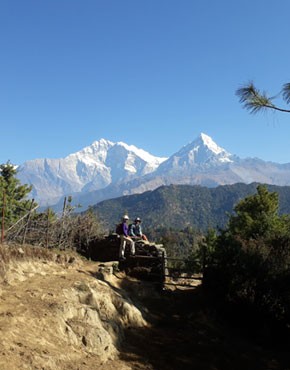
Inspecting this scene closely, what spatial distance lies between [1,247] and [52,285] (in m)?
1.76

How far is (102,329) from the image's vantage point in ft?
A: 28.8

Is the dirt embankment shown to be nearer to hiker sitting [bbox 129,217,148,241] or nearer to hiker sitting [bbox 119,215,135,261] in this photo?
hiker sitting [bbox 119,215,135,261]

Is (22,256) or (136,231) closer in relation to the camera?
(22,256)

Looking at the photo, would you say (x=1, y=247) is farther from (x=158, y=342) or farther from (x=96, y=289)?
(x=158, y=342)

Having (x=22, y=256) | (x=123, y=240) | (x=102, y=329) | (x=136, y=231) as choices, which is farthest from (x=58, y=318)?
(x=136, y=231)

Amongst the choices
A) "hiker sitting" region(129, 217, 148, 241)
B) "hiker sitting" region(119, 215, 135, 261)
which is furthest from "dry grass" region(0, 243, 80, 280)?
"hiker sitting" region(129, 217, 148, 241)

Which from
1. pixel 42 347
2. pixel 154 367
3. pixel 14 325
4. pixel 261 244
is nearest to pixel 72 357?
pixel 42 347

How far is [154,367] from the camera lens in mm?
8609

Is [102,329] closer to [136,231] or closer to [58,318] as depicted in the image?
[58,318]

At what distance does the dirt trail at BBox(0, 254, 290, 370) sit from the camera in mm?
6883

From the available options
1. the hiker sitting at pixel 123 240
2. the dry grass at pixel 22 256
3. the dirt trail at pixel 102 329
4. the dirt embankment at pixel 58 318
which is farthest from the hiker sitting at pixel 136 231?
the dirt embankment at pixel 58 318

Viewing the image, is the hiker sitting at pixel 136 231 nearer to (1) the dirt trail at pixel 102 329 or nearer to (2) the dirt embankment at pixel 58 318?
(1) the dirt trail at pixel 102 329

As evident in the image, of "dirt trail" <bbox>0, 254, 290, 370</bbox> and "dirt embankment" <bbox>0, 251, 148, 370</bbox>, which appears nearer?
"dirt embankment" <bbox>0, 251, 148, 370</bbox>

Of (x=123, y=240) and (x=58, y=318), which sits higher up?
(x=123, y=240)
